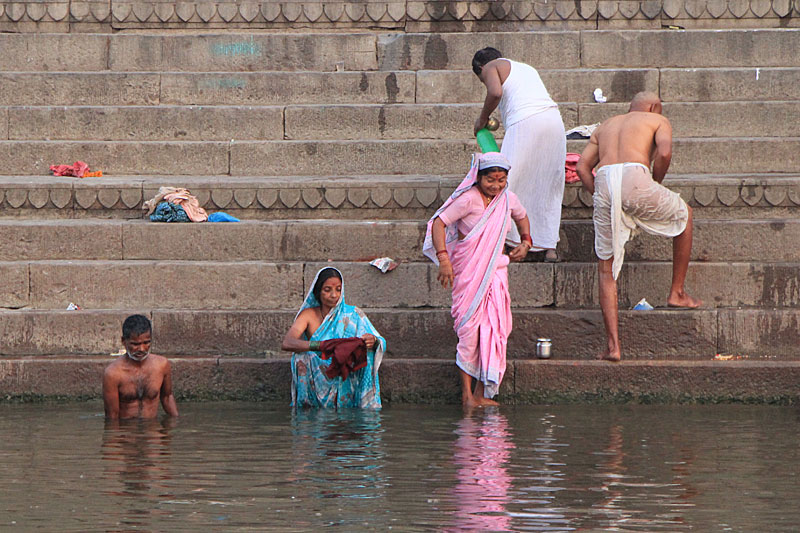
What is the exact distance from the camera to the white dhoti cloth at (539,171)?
337 inches

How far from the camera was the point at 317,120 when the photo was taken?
1046cm

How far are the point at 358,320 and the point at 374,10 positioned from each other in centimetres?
480

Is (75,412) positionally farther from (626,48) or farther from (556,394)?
(626,48)

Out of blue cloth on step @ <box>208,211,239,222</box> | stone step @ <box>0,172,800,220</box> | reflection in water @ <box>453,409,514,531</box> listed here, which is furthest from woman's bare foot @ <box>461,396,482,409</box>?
blue cloth on step @ <box>208,211,239,222</box>

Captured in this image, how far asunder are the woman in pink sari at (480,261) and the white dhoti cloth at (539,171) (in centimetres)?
54

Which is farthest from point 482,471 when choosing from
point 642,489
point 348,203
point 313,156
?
point 313,156

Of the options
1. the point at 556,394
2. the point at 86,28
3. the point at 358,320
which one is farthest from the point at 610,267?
the point at 86,28

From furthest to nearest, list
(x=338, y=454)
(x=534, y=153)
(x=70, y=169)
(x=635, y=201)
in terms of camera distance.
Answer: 1. (x=70, y=169)
2. (x=534, y=153)
3. (x=635, y=201)
4. (x=338, y=454)

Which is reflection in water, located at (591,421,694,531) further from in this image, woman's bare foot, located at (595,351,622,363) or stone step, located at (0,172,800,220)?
stone step, located at (0,172,800,220)

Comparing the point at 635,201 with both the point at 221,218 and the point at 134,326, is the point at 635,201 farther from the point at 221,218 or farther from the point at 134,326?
the point at 134,326

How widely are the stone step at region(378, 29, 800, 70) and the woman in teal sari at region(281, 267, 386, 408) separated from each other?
3.98 m

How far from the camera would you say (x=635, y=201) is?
26.0ft

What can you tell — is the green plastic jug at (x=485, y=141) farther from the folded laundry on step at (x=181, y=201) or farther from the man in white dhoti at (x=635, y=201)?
the folded laundry on step at (x=181, y=201)

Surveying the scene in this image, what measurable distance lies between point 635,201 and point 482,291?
3.61 ft
